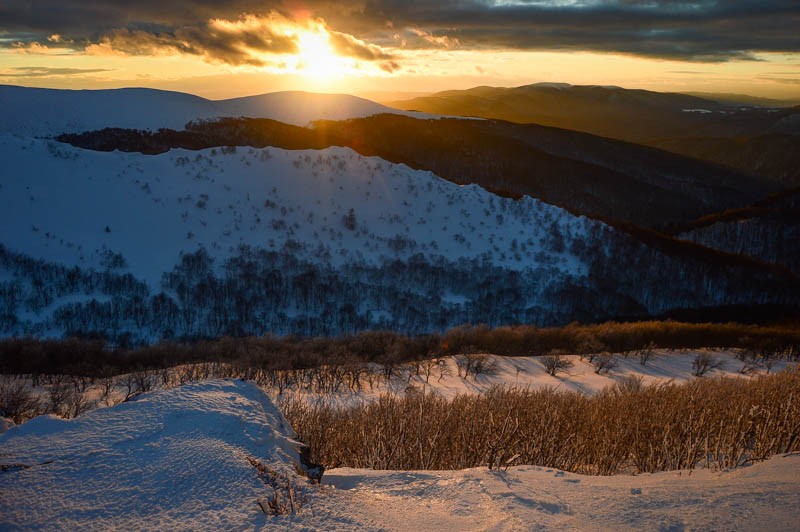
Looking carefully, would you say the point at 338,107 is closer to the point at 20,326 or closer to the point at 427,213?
the point at 427,213

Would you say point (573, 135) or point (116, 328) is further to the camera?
point (573, 135)

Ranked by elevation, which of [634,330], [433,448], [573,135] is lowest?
[634,330]

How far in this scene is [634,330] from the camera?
23328 millimetres

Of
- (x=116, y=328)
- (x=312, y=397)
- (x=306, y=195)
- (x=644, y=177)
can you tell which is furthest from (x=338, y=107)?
(x=312, y=397)

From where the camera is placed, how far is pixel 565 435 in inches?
202

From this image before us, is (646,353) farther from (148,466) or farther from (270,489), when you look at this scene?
(148,466)

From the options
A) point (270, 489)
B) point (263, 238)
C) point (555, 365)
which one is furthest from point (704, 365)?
point (263, 238)

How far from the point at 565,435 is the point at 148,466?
3895mm

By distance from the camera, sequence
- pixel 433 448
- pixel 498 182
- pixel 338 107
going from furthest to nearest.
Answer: pixel 338 107 → pixel 498 182 → pixel 433 448

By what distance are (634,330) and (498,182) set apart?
10343cm

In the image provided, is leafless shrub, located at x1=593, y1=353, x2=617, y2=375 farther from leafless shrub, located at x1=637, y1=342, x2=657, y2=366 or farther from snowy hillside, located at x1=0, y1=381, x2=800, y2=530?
snowy hillside, located at x1=0, y1=381, x2=800, y2=530

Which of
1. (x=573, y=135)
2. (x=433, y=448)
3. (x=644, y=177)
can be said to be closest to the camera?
(x=433, y=448)

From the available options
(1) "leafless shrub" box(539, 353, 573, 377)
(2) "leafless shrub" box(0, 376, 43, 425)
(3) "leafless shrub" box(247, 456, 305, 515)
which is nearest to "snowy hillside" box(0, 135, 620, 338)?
(1) "leafless shrub" box(539, 353, 573, 377)

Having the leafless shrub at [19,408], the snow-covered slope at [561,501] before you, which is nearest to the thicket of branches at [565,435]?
the snow-covered slope at [561,501]
